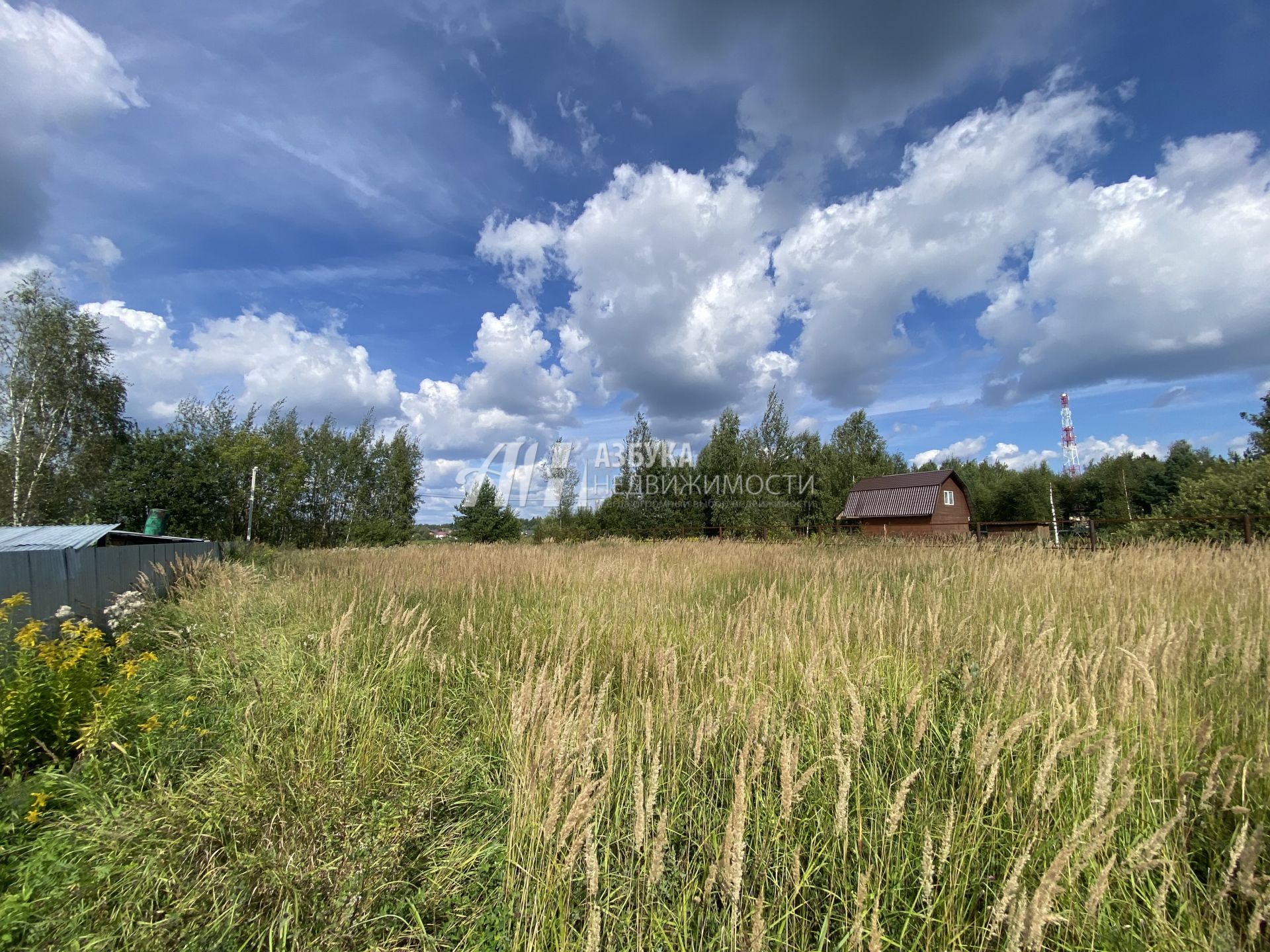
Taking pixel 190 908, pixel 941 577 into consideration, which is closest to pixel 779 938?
pixel 190 908

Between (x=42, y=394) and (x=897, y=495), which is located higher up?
(x=42, y=394)

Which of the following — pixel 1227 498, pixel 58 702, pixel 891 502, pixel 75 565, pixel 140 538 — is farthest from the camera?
pixel 891 502

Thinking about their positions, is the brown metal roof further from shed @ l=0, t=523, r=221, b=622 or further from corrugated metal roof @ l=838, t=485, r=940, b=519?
shed @ l=0, t=523, r=221, b=622

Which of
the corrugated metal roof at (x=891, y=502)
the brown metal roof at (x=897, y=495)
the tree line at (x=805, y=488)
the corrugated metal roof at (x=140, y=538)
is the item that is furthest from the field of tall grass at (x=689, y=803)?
the brown metal roof at (x=897, y=495)

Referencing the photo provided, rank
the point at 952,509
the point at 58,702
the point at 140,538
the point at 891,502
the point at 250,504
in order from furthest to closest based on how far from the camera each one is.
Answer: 1. the point at 891,502
2. the point at 952,509
3. the point at 250,504
4. the point at 140,538
5. the point at 58,702

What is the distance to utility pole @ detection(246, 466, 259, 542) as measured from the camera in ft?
65.8

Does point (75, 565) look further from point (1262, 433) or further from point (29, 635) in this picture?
point (1262, 433)

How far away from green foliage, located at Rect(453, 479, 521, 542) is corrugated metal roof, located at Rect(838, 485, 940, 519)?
2113cm

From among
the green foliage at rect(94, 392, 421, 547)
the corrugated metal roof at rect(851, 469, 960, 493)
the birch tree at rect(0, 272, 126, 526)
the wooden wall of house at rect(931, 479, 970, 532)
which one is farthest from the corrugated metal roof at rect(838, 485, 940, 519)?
the birch tree at rect(0, 272, 126, 526)

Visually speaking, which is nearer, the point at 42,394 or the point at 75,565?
the point at 75,565

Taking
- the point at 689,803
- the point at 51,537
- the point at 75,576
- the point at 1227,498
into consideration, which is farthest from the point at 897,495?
the point at 51,537

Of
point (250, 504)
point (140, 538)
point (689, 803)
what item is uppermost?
point (250, 504)

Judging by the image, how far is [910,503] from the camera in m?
30.6

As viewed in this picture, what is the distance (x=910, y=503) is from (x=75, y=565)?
34013 millimetres
